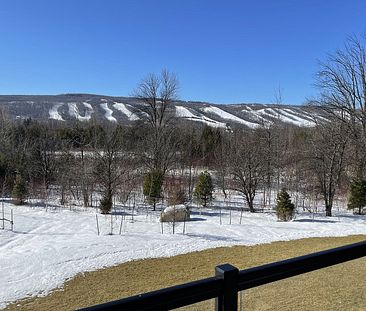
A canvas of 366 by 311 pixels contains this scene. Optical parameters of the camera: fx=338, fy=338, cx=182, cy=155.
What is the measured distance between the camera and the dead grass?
2066 mm

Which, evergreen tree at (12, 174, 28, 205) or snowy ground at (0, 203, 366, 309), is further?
evergreen tree at (12, 174, 28, 205)

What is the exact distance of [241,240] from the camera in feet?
36.3

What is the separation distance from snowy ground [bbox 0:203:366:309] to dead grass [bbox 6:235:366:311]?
54 centimetres

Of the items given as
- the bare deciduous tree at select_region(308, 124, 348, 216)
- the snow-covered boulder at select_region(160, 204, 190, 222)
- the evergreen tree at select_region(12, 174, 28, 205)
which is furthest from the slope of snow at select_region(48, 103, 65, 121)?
the bare deciduous tree at select_region(308, 124, 348, 216)

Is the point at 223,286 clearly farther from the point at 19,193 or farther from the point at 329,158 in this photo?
the point at 329,158

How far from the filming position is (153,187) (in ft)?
59.0

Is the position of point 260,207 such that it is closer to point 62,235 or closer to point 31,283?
point 62,235

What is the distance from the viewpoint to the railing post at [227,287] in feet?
4.33

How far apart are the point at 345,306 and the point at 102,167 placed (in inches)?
628

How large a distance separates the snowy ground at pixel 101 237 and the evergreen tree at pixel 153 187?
6.11ft

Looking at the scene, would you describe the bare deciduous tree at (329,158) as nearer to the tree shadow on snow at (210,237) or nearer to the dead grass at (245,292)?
the dead grass at (245,292)

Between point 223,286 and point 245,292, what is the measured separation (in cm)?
21

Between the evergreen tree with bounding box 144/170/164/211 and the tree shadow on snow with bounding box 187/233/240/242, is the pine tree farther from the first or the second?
the evergreen tree with bounding box 144/170/164/211

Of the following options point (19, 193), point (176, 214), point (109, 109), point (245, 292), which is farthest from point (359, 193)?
point (109, 109)
